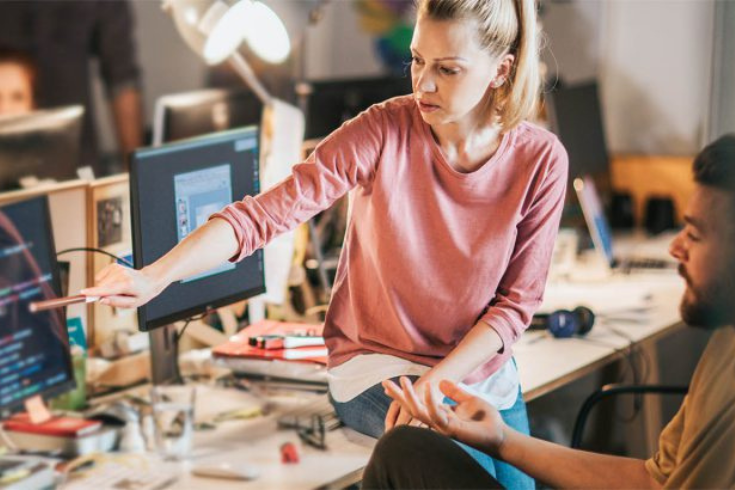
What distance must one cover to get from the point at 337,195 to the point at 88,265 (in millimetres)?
598

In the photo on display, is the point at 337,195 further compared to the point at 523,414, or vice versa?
the point at 523,414

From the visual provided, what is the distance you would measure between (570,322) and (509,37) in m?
0.96

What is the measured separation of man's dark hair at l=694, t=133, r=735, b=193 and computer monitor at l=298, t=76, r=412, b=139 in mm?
1794

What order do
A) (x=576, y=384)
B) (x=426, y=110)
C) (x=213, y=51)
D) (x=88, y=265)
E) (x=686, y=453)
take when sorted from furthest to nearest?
(x=576, y=384) → (x=213, y=51) → (x=88, y=265) → (x=426, y=110) → (x=686, y=453)

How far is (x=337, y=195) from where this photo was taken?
1842 mm

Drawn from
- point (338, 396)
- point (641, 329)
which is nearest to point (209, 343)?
point (338, 396)

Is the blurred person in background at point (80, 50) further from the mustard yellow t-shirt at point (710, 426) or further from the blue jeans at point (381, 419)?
the mustard yellow t-shirt at point (710, 426)

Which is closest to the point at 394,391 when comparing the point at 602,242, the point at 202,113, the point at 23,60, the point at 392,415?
the point at 392,415

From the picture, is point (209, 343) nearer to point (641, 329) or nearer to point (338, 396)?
point (338, 396)

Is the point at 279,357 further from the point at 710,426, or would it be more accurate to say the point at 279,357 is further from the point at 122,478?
the point at 710,426

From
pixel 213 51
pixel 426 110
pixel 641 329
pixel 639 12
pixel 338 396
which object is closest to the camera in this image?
pixel 426 110

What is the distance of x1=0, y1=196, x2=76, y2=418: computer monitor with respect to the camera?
170 cm

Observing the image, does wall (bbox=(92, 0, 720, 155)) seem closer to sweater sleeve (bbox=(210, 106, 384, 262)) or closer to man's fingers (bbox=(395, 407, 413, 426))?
sweater sleeve (bbox=(210, 106, 384, 262))

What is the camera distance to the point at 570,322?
2611mm
